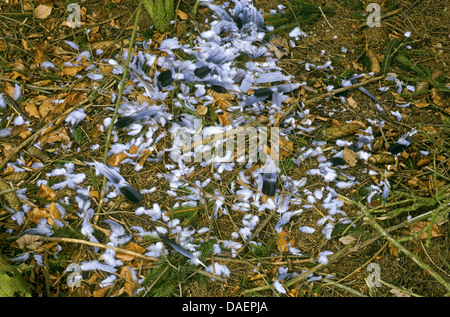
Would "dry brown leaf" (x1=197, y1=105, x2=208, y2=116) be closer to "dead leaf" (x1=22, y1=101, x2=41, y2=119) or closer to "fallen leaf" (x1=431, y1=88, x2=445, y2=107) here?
"dead leaf" (x1=22, y1=101, x2=41, y2=119)

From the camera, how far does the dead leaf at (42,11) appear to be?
2.34 m

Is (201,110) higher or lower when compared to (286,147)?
higher

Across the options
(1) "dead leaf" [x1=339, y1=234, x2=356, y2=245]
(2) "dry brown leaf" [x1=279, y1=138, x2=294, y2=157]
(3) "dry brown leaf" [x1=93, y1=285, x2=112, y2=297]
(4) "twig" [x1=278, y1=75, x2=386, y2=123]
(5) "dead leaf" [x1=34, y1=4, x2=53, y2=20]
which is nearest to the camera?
(3) "dry brown leaf" [x1=93, y1=285, x2=112, y2=297]

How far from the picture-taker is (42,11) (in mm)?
2348

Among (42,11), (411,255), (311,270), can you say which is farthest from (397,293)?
(42,11)

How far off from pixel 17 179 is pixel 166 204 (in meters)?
0.78

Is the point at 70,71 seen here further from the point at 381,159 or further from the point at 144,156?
the point at 381,159

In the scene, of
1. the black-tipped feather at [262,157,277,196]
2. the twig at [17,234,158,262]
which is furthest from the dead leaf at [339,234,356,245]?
the twig at [17,234,158,262]

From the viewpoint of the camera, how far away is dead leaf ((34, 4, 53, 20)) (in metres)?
2.34

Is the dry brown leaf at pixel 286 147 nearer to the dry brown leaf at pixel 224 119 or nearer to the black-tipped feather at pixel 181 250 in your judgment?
the dry brown leaf at pixel 224 119

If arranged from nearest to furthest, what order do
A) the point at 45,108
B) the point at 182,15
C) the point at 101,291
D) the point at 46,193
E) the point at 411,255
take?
the point at 411,255
the point at 101,291
the point at 46,193
the point at 45,108
the point at 182,15

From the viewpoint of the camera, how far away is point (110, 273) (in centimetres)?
168

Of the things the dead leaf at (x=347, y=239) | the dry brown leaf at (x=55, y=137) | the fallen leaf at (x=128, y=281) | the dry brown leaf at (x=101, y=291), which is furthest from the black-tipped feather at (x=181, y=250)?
the dry brown leaf at (x=55, y=137)

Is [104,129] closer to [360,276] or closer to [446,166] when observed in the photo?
[360,276]
